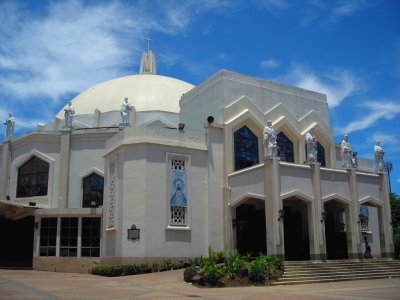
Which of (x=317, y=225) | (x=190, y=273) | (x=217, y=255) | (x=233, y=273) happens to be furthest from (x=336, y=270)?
(x=190, y=273)

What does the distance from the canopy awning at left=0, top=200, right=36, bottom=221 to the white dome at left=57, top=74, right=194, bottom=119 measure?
435 inches

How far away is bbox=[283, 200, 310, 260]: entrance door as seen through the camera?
2706 cm

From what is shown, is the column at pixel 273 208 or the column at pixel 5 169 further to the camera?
the column at pixel 5 169

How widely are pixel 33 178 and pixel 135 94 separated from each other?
10799 mm

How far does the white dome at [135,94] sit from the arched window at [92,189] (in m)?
7.47

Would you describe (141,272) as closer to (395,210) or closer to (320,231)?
(320,231)

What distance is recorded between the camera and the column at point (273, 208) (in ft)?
74.0

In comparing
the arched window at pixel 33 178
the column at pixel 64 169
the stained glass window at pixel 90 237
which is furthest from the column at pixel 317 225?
the arched window at pixel 33 178

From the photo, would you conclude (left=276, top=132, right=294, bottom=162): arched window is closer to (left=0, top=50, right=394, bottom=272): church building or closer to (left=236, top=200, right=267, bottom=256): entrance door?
(left=0, top=50, right=394, bottom=272): church building

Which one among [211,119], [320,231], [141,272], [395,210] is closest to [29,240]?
[141,272]

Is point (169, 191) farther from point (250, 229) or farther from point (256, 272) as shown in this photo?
point (256, 272)

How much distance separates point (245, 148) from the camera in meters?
28.4

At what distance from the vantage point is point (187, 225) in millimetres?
25172

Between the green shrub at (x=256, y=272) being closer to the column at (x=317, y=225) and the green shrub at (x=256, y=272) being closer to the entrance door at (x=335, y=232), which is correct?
the column at (x=317, y=225)
